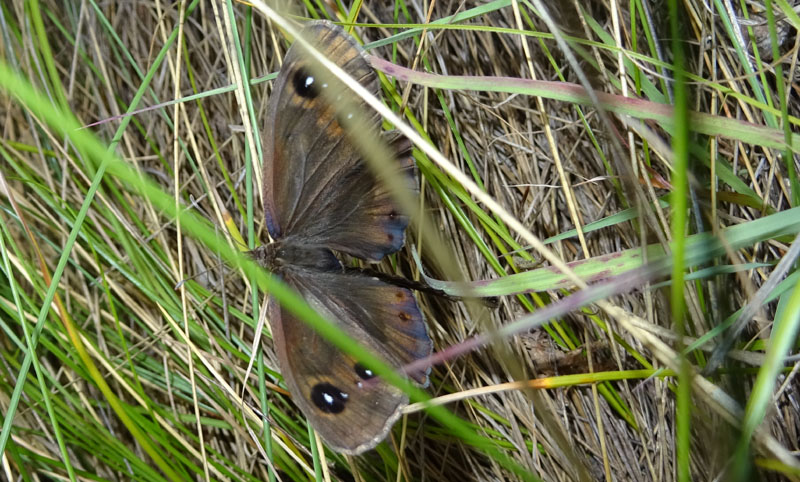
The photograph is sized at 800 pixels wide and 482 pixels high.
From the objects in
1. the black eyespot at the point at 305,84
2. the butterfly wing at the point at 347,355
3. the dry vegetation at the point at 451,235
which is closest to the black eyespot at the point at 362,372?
the butterfly wing at the point at 347,355

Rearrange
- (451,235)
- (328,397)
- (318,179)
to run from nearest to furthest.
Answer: (328,397)
(318,179)
(451,235)

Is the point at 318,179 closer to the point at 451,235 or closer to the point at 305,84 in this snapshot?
the point at 305,84

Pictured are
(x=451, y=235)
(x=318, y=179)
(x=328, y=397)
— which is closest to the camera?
(x=328, y=397)

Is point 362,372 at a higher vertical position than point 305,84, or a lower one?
lower

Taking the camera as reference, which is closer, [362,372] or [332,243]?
[362,372]

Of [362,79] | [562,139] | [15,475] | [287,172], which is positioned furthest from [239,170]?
[15,475]

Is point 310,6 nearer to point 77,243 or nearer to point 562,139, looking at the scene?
point 562,139

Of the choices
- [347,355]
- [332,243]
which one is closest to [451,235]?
[332,243]
